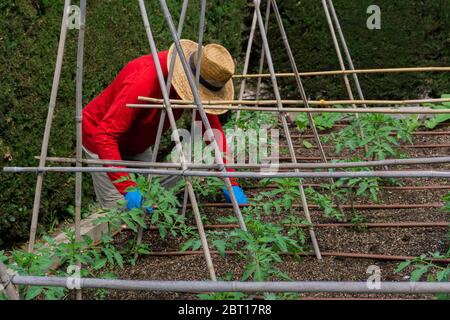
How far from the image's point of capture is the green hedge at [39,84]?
4707mm

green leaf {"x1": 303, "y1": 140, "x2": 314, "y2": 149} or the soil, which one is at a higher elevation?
green leaf {"x1": 303, "y1": 140, "x2": 314, "y2": 149}

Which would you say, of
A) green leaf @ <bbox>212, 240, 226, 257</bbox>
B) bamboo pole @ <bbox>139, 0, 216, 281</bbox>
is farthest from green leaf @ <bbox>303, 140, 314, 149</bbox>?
green leaf @ <bbox>212, 240, 226, 257</bbox>

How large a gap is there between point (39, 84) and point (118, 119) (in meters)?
0.83

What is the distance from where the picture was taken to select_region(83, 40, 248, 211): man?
4.39 m

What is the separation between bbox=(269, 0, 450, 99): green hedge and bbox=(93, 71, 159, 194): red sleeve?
14.3ft

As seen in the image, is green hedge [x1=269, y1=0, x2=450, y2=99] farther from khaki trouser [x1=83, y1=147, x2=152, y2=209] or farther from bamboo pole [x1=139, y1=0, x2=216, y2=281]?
bamboo pole [x1=139, y1=0, x2=216, y2=281]

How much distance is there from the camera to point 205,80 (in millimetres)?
4598

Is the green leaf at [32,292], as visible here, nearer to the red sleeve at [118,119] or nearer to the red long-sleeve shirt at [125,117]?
the red long-sleeve shirt at [125,117]

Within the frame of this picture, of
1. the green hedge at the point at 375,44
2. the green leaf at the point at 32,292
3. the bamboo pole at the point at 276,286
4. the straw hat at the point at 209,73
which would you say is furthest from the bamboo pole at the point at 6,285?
the green hedge at the point at 375,44

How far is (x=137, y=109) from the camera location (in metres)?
→ 4.48

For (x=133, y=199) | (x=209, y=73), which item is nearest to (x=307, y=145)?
(x=209, y=73)

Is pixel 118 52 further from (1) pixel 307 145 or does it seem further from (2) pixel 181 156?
(2) pixel 181 156

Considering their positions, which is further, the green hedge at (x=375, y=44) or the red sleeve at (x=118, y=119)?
the green hedge at (x=375, y=44)
